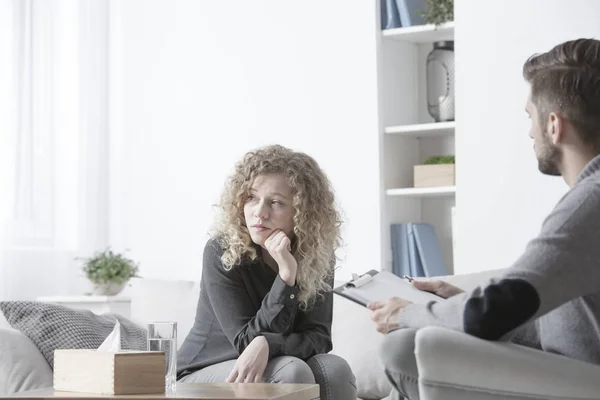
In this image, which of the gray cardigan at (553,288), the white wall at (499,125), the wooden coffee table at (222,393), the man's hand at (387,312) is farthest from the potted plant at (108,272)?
the gray cardigan at (553,288)

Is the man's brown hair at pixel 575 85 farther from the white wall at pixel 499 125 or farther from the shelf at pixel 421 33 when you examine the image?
the shelf at pixel 421 33

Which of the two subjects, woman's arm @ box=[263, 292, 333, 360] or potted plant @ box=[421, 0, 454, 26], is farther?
potted plant @ box=[421, 0, 454, 26]

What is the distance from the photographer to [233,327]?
99.8 inches

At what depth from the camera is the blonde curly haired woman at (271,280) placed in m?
2.50

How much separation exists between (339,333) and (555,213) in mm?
1386

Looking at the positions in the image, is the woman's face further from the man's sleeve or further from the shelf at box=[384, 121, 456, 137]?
the shelf at box=[384, 121, 456, 137]

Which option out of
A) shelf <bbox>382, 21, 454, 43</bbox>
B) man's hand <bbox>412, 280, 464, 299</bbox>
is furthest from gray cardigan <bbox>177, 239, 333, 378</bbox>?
shelf <bbox>382, 21, 454, 43</bbox>

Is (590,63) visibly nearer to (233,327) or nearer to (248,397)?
(248,397)

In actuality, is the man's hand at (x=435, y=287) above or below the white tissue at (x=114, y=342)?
above

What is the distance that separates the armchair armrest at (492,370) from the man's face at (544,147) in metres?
0.44

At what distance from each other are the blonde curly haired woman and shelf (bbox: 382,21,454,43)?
162cm

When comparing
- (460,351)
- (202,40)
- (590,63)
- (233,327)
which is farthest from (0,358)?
(202,40)

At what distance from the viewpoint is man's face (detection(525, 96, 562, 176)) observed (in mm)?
1957

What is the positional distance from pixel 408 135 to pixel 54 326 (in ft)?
7.09
